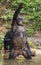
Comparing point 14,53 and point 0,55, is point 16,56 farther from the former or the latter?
point 0,55

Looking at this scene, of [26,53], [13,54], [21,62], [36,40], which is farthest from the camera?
[36,40]

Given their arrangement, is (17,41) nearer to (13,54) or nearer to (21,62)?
(13,54)

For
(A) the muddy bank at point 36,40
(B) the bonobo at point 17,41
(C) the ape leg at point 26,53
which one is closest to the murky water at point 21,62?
(C) the ape leg at point 26,53

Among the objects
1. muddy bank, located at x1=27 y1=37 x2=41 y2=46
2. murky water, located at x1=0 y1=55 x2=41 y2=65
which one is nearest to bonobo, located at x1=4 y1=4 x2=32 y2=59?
murky water, located at x1=0 y1=55 x2=41 y2=65

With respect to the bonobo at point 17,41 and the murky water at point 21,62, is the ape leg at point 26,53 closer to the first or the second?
the bonobo at point 17,41

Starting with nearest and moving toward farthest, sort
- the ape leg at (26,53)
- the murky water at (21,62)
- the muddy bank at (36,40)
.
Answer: the murky water at (21,62) < the ape leg at (26,53) < the muddy bank at (36,40)

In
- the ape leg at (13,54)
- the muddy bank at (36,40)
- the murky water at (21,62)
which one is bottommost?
the muddy bank at (36,40)

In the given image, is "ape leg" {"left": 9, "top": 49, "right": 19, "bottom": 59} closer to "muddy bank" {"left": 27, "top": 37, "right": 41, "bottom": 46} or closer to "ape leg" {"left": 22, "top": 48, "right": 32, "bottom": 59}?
"ape leg" {"left": 22, "top": 48, "right": 32, "bottom": 59}

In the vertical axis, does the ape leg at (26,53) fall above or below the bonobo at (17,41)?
below

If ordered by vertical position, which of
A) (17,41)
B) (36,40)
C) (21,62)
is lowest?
(36,40)

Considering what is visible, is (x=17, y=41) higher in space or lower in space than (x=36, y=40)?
higher

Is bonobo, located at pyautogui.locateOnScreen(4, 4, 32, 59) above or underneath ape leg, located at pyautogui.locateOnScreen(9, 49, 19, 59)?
above

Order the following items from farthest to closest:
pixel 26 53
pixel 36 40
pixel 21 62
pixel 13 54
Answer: pixel 36 40, pixel 26 53, pixel 13 54, pixel 21 62

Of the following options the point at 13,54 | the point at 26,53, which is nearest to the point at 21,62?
the point at 13,54
